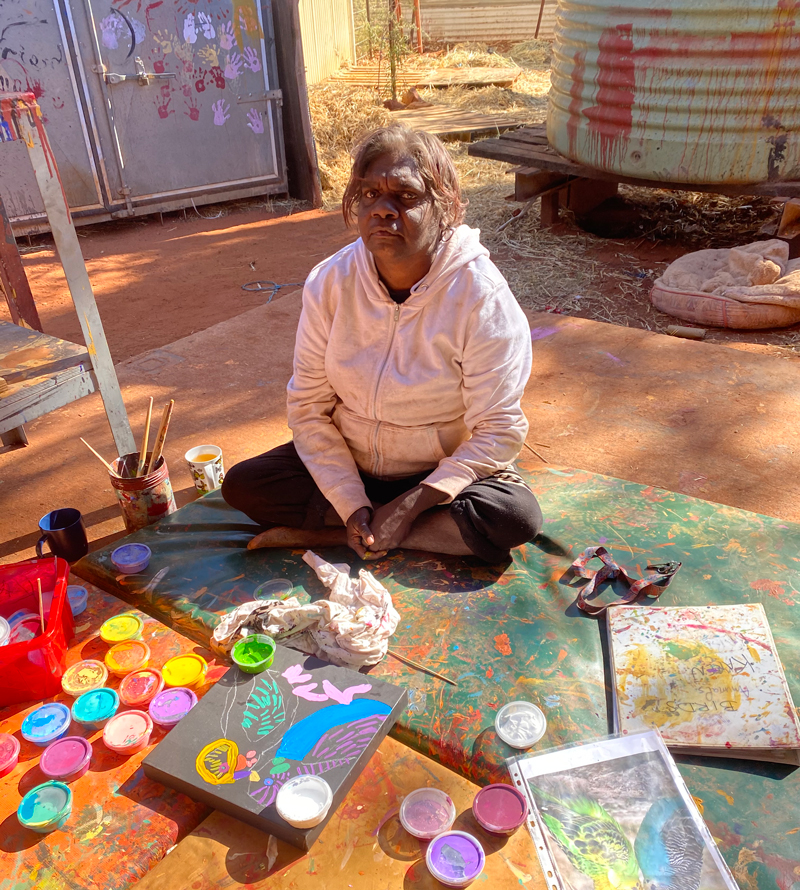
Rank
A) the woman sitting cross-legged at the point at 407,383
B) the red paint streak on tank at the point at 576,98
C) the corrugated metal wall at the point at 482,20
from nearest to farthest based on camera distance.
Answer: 1. the woman sitting cross-legged at the point at 407,383
2. the red paint streak on tank at the point at 576,98
3. the corrugated metal wall at the point at 482,20

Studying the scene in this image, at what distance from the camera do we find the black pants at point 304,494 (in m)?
2.11

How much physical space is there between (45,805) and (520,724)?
3.41 ft

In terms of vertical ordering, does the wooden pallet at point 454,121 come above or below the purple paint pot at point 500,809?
above

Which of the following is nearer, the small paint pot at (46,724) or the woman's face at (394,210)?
the small paint pot at (46,724)

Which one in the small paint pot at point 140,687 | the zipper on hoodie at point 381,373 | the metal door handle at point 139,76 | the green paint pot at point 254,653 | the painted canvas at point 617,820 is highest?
the metal door handle at point 139,76

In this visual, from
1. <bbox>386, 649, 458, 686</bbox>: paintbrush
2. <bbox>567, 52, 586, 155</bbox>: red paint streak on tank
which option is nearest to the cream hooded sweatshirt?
<bbox>386, 649, 458, 686</bbox>: paintbrush

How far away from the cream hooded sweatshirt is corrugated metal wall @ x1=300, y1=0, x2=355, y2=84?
367 inches

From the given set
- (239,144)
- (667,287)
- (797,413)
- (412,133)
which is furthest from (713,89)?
(239,144)

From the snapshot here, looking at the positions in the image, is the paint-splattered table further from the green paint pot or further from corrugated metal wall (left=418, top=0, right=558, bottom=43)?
corrugated metal wall (left=418, top=0, right=558, bottom=43)

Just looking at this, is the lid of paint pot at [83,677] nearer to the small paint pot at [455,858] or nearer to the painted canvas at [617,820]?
the small paint pot at [455,858]

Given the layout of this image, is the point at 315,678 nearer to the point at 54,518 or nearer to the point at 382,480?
the point at 382,480

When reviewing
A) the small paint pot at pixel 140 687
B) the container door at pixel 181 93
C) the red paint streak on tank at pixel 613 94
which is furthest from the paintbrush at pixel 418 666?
the container door at pixel 181 93

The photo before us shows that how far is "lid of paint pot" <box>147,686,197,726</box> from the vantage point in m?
1.74

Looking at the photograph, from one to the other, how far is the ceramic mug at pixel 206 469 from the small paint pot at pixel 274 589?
2.08 feet
